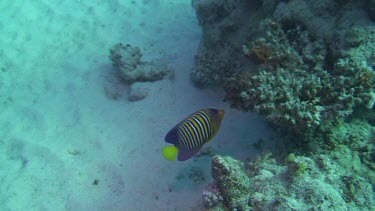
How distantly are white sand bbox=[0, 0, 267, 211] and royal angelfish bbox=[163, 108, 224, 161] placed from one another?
735 mm

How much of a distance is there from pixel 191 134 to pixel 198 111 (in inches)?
11.6

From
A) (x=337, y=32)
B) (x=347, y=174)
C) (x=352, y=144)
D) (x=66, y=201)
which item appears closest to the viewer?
(x=347, y=174)

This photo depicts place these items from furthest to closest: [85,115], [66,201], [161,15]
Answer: [161,15]
[85,115]
[66,201]

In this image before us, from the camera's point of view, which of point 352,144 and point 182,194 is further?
point 182,194

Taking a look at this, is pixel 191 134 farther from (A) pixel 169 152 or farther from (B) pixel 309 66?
(B) pixel 309 66

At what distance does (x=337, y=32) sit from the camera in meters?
3.78

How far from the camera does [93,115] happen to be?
545cm

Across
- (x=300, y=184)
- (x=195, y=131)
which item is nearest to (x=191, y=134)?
(x=195, y=131)

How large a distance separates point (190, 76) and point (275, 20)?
79.4 inches

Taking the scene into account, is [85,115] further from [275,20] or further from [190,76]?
[275,20]

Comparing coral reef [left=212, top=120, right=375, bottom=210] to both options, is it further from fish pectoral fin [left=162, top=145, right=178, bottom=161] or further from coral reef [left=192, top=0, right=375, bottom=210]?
Result: fish pectoral fin [left=162, top=145, right=178, bottom=161]

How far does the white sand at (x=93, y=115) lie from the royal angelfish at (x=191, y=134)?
735 millimetres

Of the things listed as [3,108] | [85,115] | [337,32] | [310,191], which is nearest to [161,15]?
[85,115]

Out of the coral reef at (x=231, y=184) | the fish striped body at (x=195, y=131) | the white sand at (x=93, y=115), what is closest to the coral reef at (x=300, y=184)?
the coral reef at (x=231, y=184)
